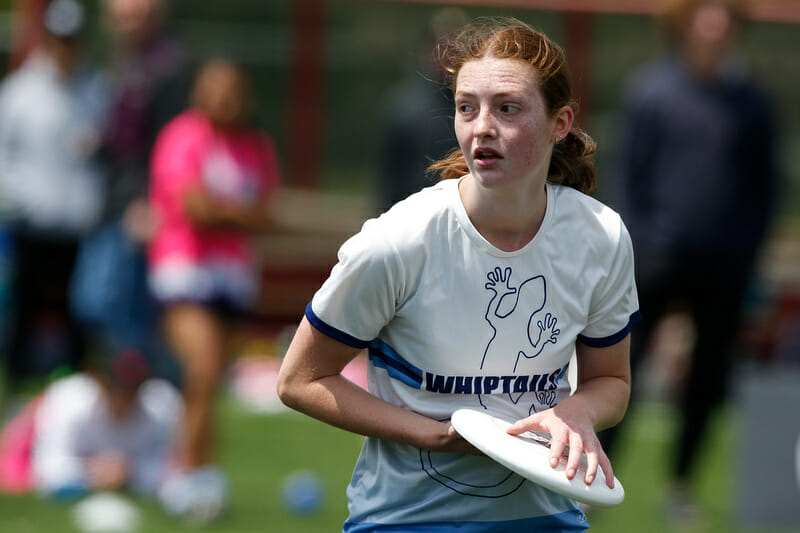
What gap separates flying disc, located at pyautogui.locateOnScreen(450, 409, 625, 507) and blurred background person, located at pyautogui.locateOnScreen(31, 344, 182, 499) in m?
4.61

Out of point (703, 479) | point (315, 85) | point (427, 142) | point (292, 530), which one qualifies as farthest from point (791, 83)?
point (292, 530)

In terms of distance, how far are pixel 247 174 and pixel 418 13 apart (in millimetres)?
5709

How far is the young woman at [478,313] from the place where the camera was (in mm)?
2664

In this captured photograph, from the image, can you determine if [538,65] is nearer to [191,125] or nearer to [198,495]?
[198,495]

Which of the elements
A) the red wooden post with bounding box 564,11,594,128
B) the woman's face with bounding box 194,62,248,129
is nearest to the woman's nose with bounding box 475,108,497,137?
the woman's face with bounding box 194,62,248,129

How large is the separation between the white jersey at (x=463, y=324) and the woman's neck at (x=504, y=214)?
0.08ft

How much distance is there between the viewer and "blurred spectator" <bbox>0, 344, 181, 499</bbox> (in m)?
6.94

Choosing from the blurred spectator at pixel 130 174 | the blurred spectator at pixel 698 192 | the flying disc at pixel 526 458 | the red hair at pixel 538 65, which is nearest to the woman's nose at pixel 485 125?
the red hair at pixel 538 65

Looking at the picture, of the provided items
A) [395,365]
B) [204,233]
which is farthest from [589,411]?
[204,233]

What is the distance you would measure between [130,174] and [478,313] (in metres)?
4.86

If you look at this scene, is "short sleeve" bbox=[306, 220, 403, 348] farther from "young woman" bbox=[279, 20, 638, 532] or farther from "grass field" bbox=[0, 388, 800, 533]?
"grass field" bbox=[0, 388, 800, 533]

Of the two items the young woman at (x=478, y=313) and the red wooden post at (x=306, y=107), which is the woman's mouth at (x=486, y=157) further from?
the red wooden post at (x=306, y=107)

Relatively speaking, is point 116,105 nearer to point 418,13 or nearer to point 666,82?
point 666,82

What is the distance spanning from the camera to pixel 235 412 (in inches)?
368
